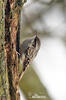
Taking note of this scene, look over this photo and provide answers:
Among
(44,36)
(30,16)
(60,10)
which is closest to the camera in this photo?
(30,16)

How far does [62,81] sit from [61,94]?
18 cm

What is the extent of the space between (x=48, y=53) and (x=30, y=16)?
522mm

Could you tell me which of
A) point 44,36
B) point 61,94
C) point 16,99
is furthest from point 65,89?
point 16,99

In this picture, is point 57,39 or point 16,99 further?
point 57,39

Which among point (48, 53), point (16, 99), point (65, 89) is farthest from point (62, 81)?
point (16, 99)

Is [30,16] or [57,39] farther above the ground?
[30,16]

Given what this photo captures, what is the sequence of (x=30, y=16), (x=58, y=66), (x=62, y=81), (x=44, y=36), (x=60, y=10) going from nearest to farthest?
1. (x=30, y=16)
2. (x=44, y=36)
3. (x=60, y=10)
4. (x=62, y=81)
5. (x=58, y=66)

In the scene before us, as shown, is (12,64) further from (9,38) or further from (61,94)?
(61,94)

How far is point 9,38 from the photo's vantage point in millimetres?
696

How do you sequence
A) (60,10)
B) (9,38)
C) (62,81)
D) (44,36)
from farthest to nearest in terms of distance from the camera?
(62,81) → (60,10) → (44,36) → (9,38)

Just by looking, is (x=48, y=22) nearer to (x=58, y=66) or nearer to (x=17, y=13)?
(x=58, y=66)

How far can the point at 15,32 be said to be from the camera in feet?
2.40

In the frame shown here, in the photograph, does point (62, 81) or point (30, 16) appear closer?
point (30, 16)

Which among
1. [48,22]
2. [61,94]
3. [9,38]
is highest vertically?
[48,22]
